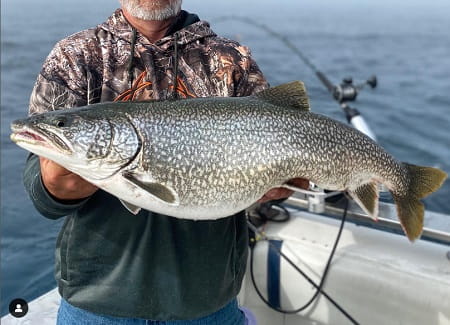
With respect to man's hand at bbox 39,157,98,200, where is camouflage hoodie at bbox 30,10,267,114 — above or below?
above

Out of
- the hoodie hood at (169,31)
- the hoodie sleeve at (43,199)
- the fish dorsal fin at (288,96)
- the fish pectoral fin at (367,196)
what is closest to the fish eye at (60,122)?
the hoodie sleeve at (43,199)

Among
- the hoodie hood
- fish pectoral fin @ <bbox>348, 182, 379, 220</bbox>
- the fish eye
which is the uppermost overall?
the hoodie hood

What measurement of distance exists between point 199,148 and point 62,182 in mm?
530

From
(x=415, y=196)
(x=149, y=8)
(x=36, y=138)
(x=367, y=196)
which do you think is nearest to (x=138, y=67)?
(x=149, y=8)

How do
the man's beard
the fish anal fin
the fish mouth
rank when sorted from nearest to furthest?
the fish mouth
the man's beard
the fish anal fin

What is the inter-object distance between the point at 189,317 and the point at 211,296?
136mm

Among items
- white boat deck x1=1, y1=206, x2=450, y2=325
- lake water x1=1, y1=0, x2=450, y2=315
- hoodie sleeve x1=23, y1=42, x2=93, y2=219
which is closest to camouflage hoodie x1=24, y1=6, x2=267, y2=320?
hoodie sleeve x1=23, y1=42, x2=93, y2=219

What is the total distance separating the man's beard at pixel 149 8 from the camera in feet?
7.70

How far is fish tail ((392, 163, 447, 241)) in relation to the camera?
2498 millimetres

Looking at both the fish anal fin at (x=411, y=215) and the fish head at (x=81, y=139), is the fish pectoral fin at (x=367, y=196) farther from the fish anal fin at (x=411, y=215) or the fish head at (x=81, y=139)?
the fish head at (x=81, y=139)

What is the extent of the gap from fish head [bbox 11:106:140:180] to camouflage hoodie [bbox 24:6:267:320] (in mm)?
253

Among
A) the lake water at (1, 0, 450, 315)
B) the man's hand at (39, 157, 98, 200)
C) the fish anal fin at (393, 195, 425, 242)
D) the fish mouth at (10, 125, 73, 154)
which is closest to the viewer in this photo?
the fish mouth at (10, 125, 73, 154)

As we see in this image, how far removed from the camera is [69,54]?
87.7 inches

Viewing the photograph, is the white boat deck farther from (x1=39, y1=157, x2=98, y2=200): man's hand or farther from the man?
(x1=39, y1=157, x2=98, y2=200): man's hand
